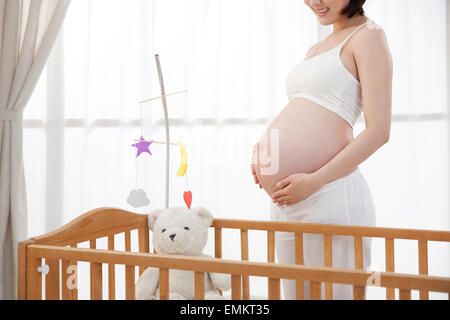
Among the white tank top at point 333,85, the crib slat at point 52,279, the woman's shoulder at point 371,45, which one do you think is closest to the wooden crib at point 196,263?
the crib slat at point 52,279

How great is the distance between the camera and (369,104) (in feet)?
3.85

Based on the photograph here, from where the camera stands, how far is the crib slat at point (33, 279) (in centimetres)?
111

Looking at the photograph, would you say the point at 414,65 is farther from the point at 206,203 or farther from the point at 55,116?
the point at 55,116

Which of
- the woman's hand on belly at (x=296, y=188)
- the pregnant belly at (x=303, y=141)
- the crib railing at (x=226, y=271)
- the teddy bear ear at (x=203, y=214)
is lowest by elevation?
the crib railing at (x=226, y=271)

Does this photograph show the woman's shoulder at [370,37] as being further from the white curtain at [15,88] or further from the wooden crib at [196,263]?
the white curtain at [15,88]

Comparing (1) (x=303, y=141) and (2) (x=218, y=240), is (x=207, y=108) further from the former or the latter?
(1) (x=303, y=141)

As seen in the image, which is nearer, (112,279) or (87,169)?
(112,279)

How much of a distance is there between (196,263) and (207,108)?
1177 millimetres

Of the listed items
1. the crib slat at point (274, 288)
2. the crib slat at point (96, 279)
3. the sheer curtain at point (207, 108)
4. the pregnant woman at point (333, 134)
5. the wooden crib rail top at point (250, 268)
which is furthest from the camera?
the sheer curtain at point (207, 108)

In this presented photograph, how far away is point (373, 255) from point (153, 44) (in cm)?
129

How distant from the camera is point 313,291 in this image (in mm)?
921

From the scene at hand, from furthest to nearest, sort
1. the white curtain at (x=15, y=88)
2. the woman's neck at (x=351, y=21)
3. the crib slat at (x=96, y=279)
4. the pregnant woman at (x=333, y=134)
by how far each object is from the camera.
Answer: the white curtain at (x=15, y=88), the woman's neck at (x=351, y=21), the pregnant woman at (x=333, y=134), the crib slat at (x=96, y=279)

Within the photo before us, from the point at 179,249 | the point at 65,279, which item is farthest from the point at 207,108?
the point at 65,279
